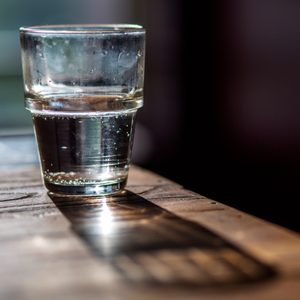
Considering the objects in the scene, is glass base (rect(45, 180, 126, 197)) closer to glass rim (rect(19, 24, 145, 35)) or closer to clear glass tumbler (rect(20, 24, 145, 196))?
clear glass tumbler (rect(20, 24, 145, 196))

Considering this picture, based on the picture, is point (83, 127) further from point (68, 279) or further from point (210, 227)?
point (68, 279)

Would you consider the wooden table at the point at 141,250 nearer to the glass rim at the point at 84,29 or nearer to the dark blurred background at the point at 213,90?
the glass rim at the point at 84,29

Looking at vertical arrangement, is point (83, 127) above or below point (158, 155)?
above

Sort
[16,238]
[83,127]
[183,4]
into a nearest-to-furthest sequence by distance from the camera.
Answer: [16,238], [83,127], [183,4]

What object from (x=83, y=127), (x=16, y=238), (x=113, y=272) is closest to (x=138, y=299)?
(x=113, y=272)

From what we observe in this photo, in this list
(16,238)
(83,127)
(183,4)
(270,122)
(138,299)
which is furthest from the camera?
(183,4)

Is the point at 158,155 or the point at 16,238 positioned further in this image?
the point at 158,155

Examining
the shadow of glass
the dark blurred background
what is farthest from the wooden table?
the dark blurred background

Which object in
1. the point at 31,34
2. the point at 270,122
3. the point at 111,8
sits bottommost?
the point at 270,122
